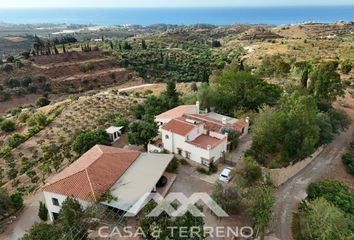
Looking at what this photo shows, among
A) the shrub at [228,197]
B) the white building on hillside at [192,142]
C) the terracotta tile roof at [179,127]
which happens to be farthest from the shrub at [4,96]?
the shrub at [228,197]

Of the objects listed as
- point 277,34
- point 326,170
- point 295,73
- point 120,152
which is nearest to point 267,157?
point 326,170

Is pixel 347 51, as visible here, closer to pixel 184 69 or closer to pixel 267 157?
pixel 184 69

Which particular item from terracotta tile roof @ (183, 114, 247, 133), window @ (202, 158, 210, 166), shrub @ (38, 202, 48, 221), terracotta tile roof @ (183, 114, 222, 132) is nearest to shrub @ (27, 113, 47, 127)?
terracotta tile roof @ (183, 114, 247, 133)

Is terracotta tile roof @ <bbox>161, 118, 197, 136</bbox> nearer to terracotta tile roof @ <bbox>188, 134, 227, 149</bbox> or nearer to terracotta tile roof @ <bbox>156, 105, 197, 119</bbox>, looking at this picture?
terracotta tile roof @ <bbox>188, 134, 227, 149</bbox>

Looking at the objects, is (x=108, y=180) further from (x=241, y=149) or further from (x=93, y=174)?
(x=241, y=149)

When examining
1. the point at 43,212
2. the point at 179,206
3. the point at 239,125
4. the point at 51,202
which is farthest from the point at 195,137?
the point at 43,212

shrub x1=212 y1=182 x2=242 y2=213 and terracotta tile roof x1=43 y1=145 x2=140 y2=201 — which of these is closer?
terracotta tile roof x1=43 y1=145 x2=140 y2=201
